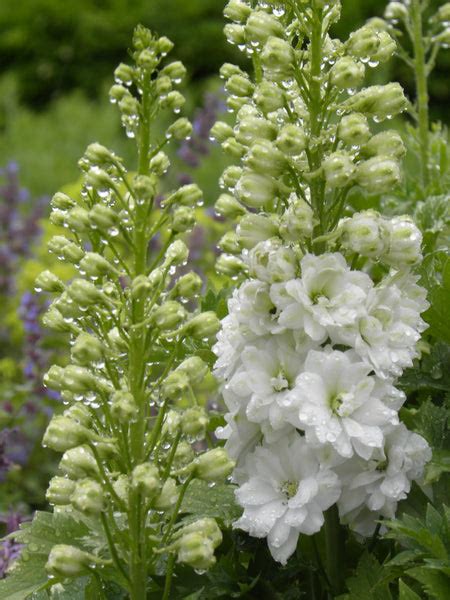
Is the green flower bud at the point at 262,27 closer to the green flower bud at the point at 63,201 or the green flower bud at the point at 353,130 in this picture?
the green flower bud at the point at 353,130

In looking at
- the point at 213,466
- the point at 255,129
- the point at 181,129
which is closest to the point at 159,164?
the point at 181,129

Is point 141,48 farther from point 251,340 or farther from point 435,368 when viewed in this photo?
point 435,368

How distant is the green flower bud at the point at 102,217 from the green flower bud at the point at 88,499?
396 millimetres

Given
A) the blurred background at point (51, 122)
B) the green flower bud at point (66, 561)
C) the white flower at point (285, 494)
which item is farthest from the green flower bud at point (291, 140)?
the blurred background at point (51, 122)

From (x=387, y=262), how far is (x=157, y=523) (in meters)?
0.60

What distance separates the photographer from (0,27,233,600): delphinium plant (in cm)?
161

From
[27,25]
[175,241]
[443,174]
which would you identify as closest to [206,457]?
[175,241]

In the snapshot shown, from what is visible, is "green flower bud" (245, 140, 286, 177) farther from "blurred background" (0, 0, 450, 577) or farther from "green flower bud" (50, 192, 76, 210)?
"blurred background" (0, 0, 450, 577)

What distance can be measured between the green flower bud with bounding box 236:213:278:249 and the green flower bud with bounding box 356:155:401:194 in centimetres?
17

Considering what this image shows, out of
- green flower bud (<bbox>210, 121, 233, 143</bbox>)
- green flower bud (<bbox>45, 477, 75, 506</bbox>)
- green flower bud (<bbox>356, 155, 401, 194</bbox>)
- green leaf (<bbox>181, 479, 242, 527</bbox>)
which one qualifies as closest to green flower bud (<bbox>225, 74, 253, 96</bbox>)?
green flower bud (<bbox>210, 121, 233, 143</bbox>)

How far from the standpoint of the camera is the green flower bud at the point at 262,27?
1.82 m

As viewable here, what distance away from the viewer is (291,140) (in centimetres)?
170

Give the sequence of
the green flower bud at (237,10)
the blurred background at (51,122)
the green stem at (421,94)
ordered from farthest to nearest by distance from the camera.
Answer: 1. the blurred background at (51,122)
2. the green stem at (421,94)
3. the green flower bud at (237,10)

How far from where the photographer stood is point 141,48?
169cm
